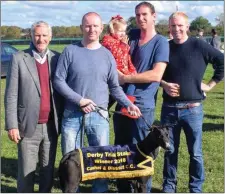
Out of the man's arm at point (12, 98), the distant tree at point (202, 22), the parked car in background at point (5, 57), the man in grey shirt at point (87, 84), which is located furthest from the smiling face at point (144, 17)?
the distant tree at point (202, 22)

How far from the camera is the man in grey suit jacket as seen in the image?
13.8 feet

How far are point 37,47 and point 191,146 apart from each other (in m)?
2.16

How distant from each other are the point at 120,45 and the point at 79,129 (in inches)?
40.4

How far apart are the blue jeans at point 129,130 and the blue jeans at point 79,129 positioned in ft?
1.45

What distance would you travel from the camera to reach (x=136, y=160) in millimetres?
4391

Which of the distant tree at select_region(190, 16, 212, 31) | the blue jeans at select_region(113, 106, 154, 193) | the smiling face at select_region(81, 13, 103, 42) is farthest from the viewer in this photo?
the distant tree at select_region(190, 16, 212, 31)

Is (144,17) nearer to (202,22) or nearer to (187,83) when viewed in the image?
(187,83)

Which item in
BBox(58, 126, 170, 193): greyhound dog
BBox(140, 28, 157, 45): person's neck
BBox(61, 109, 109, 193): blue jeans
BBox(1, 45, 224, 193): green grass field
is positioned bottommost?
BBox(1, 45, 224, 193): green grass field

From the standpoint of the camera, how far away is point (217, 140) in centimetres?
812

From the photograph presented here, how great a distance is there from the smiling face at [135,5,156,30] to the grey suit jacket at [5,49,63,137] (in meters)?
1.00

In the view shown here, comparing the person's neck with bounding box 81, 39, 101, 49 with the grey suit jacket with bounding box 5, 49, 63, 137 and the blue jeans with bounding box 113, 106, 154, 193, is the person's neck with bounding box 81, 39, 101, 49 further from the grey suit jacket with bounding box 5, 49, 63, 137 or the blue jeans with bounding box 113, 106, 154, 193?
the blue jeans with bounding box 113, 106, 154, 193

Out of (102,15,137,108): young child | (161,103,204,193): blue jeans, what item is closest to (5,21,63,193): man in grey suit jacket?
(102,15,137,108): young child

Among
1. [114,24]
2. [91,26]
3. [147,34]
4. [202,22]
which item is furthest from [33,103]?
[202,22]

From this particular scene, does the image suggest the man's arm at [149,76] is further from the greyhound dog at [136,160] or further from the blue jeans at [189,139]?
the blue jeans at [189,139]
